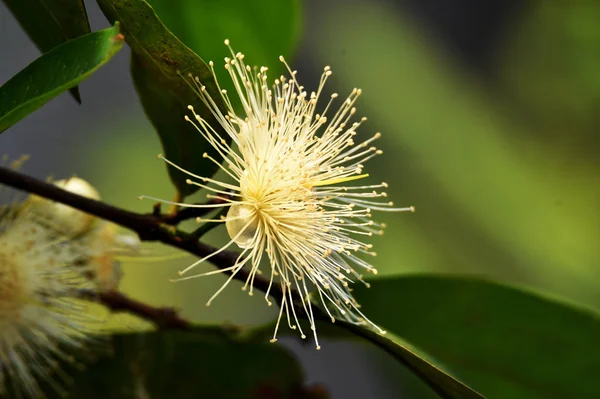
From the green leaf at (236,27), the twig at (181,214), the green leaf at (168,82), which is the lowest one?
the twig at (181,214)

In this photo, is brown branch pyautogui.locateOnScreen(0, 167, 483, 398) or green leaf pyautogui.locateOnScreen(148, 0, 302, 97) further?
green leaf pyautogui.locateOnScreen(148, 0, 302, 97)

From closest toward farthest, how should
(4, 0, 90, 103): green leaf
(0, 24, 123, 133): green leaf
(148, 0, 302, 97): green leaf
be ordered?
(0, 24, 123, 133): green leaf, (4, 0, 90, 103): green leaf, (148, 0, 302, 97): green leaf

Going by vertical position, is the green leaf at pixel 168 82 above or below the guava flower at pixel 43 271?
above

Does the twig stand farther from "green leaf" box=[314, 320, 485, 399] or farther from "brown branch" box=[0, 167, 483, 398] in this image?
"green leaf" box=[314, 320, 485, 399]

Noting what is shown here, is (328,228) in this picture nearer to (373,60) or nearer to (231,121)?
(231,121)

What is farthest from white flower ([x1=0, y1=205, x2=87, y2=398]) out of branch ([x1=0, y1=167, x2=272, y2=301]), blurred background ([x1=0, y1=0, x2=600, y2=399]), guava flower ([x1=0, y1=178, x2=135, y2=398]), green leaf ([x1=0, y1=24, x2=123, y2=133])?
blurred background ([x1=0, y1=0, x2=600, y2=399])

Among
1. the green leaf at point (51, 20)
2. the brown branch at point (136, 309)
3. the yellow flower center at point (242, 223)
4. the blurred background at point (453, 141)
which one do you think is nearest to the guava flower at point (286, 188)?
the yellow flower center at point (242, 223)

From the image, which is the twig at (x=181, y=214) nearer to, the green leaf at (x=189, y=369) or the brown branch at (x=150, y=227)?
the brown branch at (x=150, y=227)

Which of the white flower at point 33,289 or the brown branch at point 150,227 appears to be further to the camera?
the white flower at point 33,289
